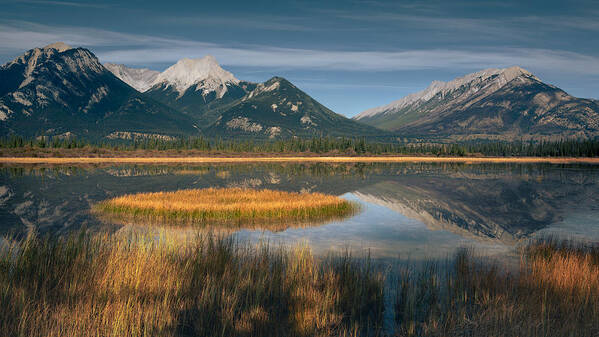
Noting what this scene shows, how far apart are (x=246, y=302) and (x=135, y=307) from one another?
2508mm

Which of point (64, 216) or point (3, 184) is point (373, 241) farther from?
point (3, 184)

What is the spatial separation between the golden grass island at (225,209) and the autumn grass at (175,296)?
12333 mm

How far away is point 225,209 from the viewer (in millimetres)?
28984

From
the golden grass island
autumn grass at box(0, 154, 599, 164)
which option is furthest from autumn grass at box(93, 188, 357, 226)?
autumn grass at box(0, 154, 599, 164)

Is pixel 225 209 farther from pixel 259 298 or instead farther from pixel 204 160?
pixel 204 160

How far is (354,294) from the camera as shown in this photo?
1159 centimetres

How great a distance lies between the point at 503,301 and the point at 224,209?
20797 mm

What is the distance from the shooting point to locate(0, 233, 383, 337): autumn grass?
9086 mm

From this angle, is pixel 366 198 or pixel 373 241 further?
pixel 366 198

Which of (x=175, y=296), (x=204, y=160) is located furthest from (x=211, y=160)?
(x=175, y=296)

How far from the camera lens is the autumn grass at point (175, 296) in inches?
358

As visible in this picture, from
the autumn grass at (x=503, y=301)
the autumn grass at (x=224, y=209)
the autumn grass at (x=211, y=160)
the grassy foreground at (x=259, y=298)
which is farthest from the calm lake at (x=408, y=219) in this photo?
the autumn grass at (x=211, y=160)

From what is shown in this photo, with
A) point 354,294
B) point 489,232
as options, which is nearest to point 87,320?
point 354,294

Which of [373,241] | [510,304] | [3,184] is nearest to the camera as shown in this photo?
[510,304]
